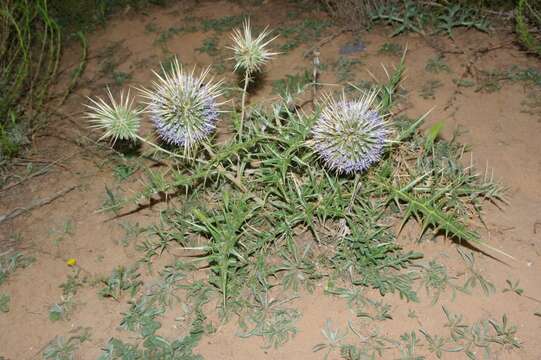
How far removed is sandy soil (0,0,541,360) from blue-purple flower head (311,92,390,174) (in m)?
0.62

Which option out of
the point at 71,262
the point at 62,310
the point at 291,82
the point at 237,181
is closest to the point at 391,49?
the point at 291,82

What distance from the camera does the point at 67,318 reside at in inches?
94.8

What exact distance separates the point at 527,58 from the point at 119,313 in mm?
3199

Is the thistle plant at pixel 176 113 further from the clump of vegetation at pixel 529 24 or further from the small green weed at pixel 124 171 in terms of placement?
the clump of vegetation at pixel 529 24

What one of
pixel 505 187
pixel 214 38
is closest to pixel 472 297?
pixel 505 187

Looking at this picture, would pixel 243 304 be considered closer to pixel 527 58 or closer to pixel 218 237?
pixel 218 237

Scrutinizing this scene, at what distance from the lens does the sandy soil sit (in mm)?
2168

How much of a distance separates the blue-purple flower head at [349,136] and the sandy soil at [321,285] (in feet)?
2.04

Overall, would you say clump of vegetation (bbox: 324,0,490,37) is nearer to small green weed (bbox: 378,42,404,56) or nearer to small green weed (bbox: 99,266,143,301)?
small green weed (bbox: 378,42,404,56)

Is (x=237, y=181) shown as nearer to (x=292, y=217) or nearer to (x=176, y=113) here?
(x=292, y=217)

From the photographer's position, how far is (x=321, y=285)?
2.33 meters

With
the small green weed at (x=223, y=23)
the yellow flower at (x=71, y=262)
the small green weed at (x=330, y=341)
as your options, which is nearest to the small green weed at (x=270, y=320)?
the small green weed at (x=330, y=341)

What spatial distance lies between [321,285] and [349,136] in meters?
0.78

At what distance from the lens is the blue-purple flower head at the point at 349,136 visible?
6.61ft
